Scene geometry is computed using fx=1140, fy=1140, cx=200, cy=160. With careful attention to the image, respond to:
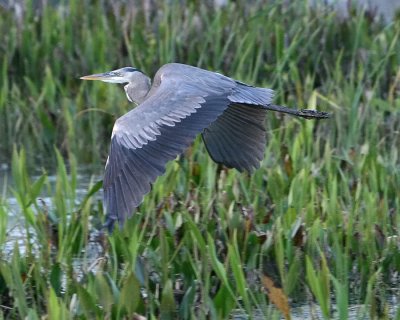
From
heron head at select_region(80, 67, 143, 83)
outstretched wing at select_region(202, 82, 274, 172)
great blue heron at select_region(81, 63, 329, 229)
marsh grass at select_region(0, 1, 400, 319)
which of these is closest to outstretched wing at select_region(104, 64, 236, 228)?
great blue heron at select_region(81, 63, 329, 229)

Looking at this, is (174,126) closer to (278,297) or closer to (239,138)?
(239,138)

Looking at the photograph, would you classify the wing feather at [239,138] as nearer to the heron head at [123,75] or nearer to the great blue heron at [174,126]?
the great blue heron at [174,126]

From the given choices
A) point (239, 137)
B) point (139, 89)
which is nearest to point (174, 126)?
point (239, 137)

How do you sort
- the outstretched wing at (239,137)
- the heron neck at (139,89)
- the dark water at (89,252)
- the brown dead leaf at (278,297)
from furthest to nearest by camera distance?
1. the heron neck at (139,89)
2. the outstretched wing at (239,137)
3. the dark water at (89,252)
4. the brown dead leaf at (278,297)

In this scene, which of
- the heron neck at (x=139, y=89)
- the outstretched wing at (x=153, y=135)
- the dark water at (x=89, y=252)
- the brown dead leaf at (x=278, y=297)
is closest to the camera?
the brown dead leaf at (x=278, y=297)

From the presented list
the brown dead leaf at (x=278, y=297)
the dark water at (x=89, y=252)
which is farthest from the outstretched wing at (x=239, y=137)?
the brown dead leaf at (x=278, y=297)

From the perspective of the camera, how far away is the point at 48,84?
18.6 ft

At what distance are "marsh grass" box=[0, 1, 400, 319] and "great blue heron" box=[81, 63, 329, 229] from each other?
164mm

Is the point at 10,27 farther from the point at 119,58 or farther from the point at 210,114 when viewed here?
the point at 210,114

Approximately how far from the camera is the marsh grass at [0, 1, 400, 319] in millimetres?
3414

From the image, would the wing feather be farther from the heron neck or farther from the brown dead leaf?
the brown dead leaf

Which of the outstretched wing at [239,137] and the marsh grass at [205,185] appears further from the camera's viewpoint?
the outstretched wing at [239,137]

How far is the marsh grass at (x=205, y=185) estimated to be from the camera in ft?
11.2

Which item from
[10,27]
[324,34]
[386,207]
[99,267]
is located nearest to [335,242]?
[386,207]
